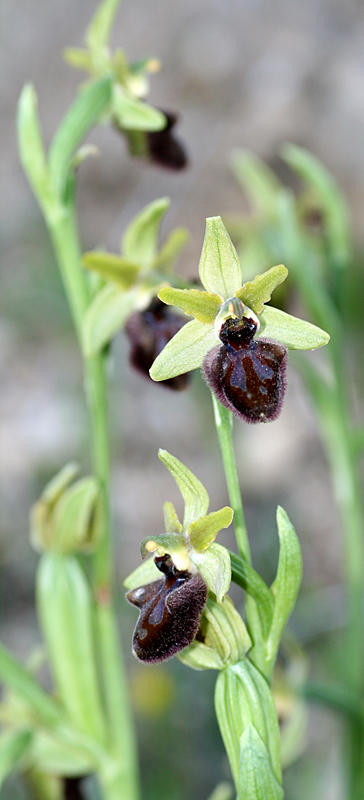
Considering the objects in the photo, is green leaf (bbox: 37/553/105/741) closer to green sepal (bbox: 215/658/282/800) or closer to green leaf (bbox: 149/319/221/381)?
green sepal (bbox: 215/658/282/800)

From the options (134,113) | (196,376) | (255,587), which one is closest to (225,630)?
(255,587)

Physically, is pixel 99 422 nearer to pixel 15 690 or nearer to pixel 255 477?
pixel 15 690

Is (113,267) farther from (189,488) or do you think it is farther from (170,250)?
(189,488)

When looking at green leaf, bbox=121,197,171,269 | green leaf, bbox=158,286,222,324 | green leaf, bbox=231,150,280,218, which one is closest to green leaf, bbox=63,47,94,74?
green leaf, bbox=121,197,171,269

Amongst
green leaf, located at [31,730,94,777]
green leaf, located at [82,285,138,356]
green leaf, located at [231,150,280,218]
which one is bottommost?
green leaf, located at [31,730,94,777]

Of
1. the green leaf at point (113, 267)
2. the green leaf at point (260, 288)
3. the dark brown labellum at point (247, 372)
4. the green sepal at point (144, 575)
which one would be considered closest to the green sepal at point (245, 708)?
the green sepal at point (144, 575)
